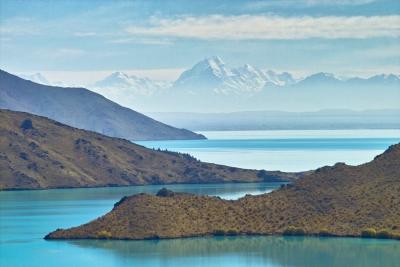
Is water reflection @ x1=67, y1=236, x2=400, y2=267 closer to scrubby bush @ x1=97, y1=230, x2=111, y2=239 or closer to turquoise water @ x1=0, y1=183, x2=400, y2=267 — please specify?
turquoise water @ x1=0, y1=183, x2=400, y2=267

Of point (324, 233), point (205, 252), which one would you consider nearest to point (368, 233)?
point (324, 233)

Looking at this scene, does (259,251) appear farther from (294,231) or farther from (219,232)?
(219,232)

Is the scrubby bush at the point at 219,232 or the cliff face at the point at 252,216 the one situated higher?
the cliff face at the point at 252,216

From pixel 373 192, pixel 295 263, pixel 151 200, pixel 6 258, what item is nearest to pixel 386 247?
pixel 295 263

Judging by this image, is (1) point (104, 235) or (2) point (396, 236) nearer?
(2) point (396, 236)

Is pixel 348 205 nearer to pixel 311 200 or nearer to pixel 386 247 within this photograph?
pixel 311 200

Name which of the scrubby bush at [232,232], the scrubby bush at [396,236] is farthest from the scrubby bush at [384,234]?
the scrubby bush at [232,232]

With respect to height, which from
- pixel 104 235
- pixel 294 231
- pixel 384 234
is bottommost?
pixel 104 235

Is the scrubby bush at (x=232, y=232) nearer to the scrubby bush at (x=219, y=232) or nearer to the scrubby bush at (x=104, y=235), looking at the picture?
the scrubby bush at (x=219, y=232)

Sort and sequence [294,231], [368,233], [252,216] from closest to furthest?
[368,233] < [294,231] < [252,216]

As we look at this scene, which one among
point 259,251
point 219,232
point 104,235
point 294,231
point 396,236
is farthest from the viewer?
point 219,232
